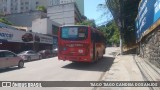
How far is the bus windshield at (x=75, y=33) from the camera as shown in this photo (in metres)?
18.5

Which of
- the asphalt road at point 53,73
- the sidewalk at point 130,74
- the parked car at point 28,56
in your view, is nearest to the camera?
the sidewalk at point 130,74

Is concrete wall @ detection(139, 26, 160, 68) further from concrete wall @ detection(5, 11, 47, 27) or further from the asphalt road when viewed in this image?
concrete wall @ detection(5, 11, 47, 27)

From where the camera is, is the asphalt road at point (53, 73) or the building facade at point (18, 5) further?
the building facade at point (18, 5)

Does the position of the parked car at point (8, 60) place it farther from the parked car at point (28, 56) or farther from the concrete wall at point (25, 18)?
the concrete wall at point (25, 18)

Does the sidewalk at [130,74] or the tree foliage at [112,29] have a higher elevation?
the tree foliage at [112,29]

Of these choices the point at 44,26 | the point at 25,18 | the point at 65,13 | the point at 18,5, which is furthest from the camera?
the point at 18,5

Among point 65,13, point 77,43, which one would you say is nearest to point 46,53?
point 77,43

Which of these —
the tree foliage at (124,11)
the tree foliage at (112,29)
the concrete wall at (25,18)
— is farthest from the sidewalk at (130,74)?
the concrete wall at (25,18)

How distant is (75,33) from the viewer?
18.6 metres

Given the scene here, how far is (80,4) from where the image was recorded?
5827 inches

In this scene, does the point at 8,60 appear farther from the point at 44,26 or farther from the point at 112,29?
the point at 112,29

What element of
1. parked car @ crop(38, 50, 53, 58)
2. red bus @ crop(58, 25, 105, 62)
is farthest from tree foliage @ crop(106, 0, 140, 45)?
red bus @ crop(58, 25, 105, 62)

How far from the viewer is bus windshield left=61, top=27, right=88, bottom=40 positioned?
60.8ft

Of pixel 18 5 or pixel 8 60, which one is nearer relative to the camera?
pixel 8 60
